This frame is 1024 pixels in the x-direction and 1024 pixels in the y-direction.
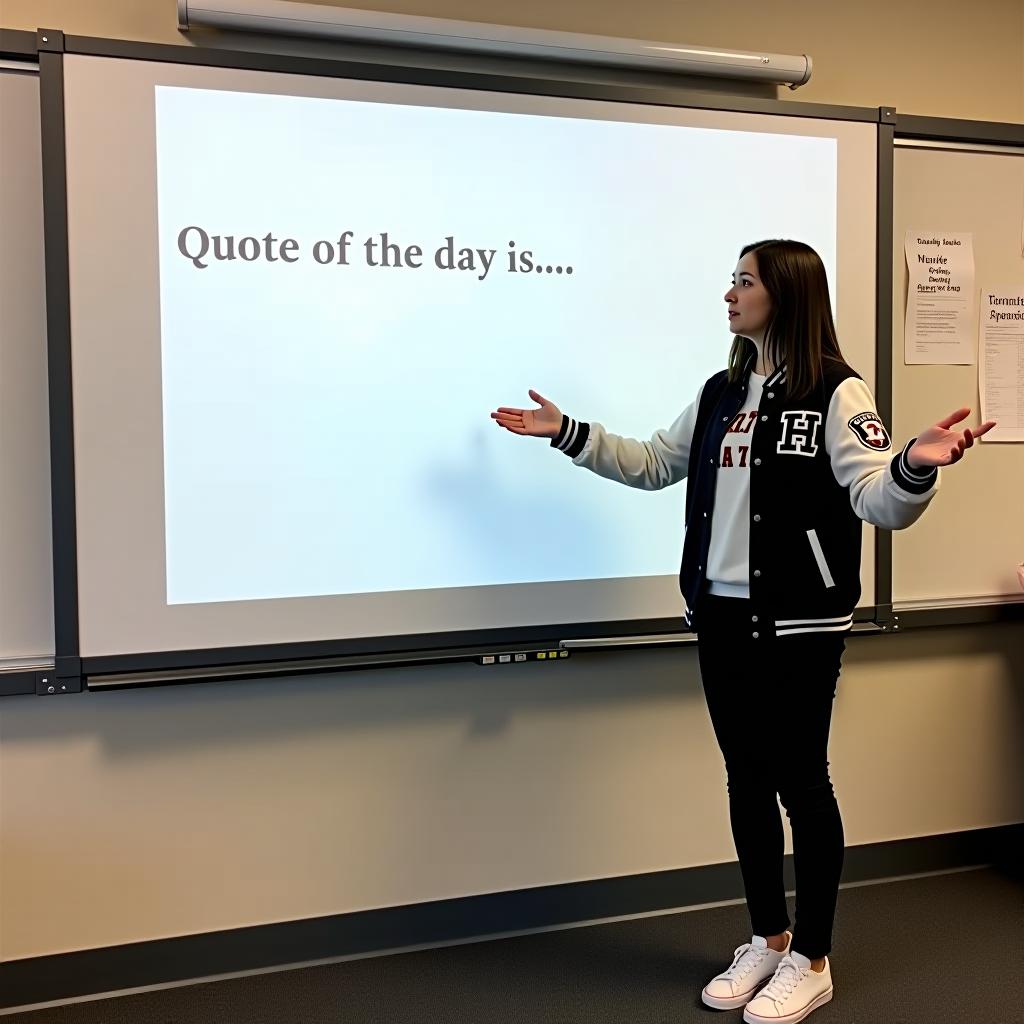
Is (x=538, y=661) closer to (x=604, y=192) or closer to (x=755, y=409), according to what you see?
(x=755, y=409)

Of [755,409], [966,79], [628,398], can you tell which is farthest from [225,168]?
[966,79]

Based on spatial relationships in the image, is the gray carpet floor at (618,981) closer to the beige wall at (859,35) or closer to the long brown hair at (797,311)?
the long brown hair at (797,311)

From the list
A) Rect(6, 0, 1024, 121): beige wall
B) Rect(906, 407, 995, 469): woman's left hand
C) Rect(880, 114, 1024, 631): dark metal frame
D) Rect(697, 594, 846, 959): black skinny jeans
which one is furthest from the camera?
Rect(880, 114, 1024, 631): dark metal frame

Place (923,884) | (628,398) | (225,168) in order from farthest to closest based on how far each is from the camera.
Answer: (923,884) < (628,398) < (225,168)

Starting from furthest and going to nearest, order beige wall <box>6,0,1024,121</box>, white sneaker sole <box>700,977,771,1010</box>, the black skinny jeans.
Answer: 1. beige wall <box>6,0,1024,121</box>
2. white sneaker sole <box>700,977,771,1010</box>
3. the black skinny jeans

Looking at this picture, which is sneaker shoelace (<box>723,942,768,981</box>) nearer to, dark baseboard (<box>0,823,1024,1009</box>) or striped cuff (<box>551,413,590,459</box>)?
dark baseboard (<box>0,823,1024,1009</box>)

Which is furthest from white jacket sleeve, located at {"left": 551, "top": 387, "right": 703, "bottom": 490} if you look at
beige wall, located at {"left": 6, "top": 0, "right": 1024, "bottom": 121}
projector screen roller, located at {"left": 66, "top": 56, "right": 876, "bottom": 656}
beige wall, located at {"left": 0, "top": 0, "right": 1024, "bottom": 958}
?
beige wall, located at {"left": 6, "top": 0, "right": 1024, "bottom": 121}

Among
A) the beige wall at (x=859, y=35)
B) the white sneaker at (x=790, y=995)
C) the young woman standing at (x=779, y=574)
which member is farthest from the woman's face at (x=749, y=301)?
the white sneaker at (x=790, y=995)

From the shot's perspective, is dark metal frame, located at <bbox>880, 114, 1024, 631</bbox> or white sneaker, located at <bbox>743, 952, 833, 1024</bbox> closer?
white sneaker, located at <bbox>743, 952, 833, 1024</bbox>

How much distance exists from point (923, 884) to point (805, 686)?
1.09 metres

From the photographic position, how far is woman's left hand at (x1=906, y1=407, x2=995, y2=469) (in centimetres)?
150

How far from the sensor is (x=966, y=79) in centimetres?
246

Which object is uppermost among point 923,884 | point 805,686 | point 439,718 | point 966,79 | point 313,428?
point 966,79

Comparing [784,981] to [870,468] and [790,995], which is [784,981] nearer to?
[790,995]
